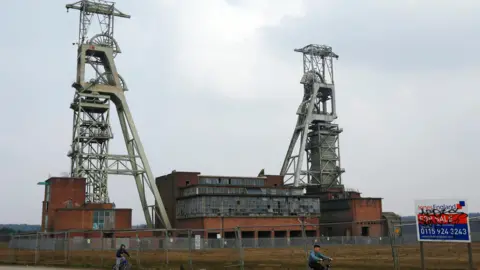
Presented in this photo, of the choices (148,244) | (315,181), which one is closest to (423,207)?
(148,244)

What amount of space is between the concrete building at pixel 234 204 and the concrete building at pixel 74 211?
12.6 m

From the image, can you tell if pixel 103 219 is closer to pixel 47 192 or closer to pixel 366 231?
pixel 47 192

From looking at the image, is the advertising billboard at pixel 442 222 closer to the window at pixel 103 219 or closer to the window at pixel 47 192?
the window at pixel 103 219

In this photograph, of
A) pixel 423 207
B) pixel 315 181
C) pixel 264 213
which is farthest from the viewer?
pixel 315 181

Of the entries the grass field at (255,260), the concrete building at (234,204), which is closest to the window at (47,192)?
the concrete building at (234,204)

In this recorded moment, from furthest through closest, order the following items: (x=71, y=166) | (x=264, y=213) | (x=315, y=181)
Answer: (x=315, y=181) < (x=264, y=213) < (x=71, y=166)

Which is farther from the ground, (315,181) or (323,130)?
(323,130)

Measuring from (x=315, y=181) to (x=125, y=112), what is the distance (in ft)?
143

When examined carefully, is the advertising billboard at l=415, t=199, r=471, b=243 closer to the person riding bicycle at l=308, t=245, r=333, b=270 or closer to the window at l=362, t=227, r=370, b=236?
the person riding bicycle at l=308, t=245, r=333, b=270

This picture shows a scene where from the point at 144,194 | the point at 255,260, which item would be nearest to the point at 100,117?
the point at 144,194

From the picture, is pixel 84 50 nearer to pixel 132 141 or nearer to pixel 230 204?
pixel 132 141

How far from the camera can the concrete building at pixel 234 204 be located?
80375 mm

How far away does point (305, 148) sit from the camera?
107 m

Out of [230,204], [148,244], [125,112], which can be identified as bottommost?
[148,244]
